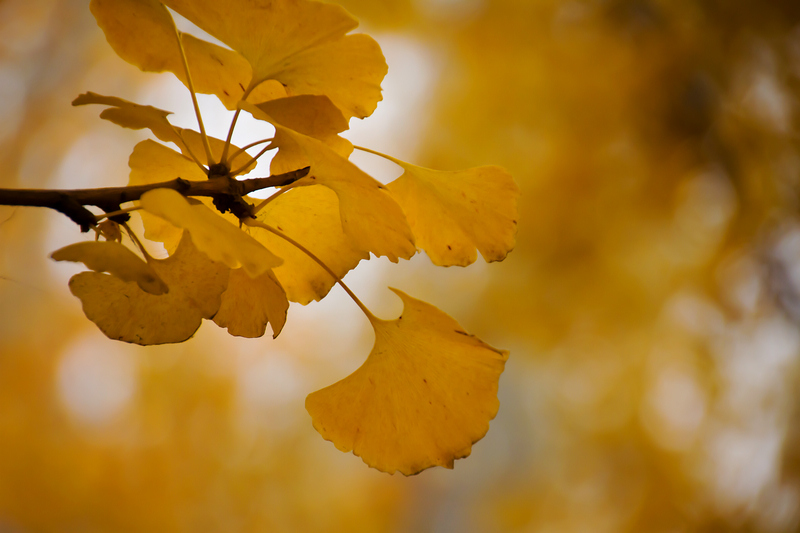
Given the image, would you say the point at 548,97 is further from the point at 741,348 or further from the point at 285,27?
the point at 285,27

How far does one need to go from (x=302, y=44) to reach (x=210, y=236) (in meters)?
0.08

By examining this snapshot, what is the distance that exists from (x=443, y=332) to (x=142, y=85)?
Result: 60 cm

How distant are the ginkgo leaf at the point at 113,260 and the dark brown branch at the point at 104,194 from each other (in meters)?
0.02

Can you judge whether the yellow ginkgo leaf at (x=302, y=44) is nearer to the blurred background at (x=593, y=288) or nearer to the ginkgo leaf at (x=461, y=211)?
the ginkgo leaf at (x=461, y=211)

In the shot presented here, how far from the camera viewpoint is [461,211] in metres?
0.17

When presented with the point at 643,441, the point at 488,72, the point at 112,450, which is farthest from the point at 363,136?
the point at 643,441

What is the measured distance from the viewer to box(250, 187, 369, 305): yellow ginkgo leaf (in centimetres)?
18

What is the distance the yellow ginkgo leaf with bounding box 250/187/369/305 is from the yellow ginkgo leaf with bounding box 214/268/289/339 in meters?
0.02

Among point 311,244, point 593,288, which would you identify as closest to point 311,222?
point 311,244

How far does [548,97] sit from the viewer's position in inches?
30.1

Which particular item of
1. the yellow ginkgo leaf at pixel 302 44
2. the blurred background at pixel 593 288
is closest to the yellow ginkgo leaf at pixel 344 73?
the yellow ginkgo leaf at pixel 302 44

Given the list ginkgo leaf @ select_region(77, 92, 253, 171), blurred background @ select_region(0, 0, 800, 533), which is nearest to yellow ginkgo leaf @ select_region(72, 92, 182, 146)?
ginkgo leaf @ select_region(77, 92, 253, 171)

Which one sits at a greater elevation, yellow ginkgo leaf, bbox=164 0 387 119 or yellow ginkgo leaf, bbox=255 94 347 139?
yellow ginkgo leaf, bbox=164 0 387 119

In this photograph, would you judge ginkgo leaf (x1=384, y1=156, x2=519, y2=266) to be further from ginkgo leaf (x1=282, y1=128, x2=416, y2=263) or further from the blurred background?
the blurred background
